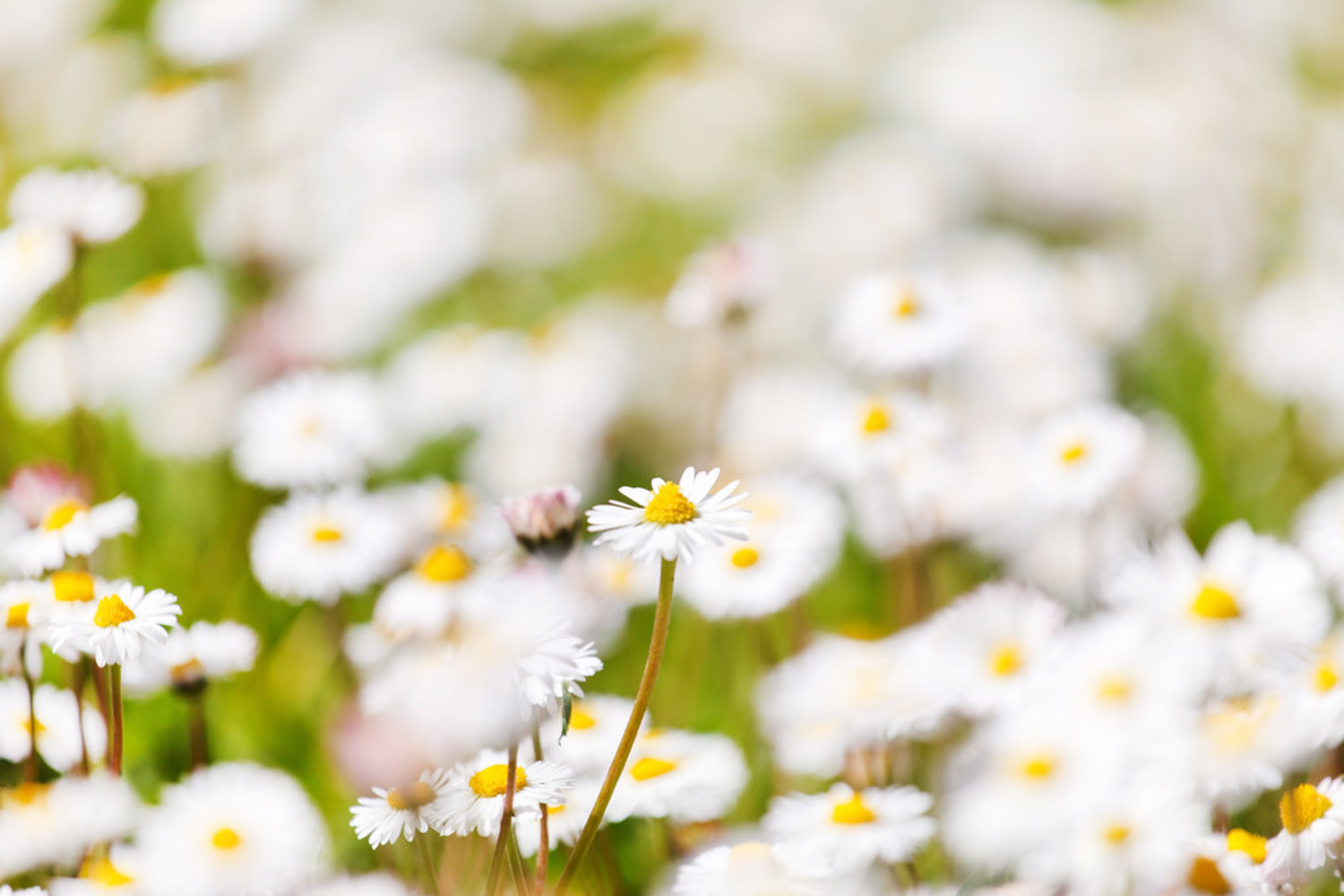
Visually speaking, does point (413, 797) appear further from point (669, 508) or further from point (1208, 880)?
point (1208, 880)

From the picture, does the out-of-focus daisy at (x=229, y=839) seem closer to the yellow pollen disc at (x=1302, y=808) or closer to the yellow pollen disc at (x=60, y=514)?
the yellow pollen disc at (x=60, y=514)

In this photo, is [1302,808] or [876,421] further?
[876,421]

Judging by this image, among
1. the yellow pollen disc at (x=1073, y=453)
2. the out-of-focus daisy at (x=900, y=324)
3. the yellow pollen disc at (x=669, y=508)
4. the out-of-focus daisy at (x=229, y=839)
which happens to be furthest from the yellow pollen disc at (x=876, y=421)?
the out-of-focus daisy at (x=229, y=839)

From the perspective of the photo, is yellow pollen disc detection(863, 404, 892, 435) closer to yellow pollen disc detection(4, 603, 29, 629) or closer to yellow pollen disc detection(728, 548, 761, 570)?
yellow pollen disc detection(728, 548, 761, 570)

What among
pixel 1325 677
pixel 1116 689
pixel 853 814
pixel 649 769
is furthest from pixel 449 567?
pixel 1325 677

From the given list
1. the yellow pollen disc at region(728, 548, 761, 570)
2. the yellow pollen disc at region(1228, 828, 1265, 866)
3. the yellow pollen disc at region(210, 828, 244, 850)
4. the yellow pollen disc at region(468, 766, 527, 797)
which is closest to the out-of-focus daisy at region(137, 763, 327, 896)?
the yellow pollen disc at region(210, 828, 244, 850)
